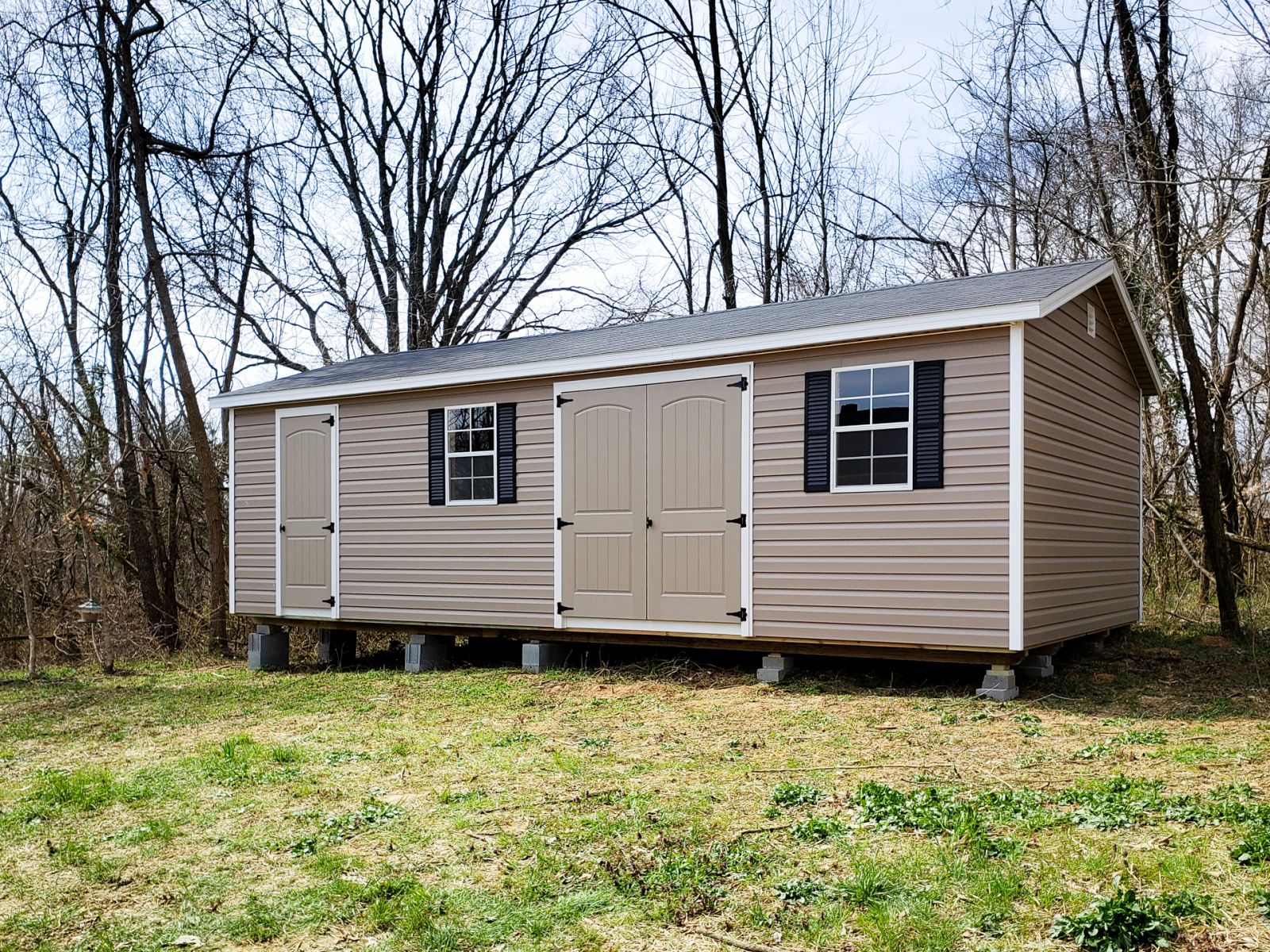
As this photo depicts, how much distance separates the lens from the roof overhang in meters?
7.27

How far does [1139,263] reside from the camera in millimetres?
10922

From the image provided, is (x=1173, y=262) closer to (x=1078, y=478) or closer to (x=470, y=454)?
(x=1078, y=478)

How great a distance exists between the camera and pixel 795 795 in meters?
4.78

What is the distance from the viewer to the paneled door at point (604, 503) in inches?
351

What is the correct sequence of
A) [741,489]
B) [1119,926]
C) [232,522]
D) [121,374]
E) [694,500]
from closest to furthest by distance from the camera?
[1119,926] < [741,489] < [694,500] < [232,522] < [121,374]

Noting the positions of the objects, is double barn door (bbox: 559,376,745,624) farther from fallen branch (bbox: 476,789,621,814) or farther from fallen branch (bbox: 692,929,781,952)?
A: fallen branch (bbox: 692,929,781,952)

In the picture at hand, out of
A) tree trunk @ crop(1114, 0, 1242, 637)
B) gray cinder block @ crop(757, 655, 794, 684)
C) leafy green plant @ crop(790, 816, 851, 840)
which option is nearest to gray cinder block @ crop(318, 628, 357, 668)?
gray cinder block @ crop(757, 655, 794, 684)

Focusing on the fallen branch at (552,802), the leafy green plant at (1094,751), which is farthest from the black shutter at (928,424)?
the fallen branch at (552,802)

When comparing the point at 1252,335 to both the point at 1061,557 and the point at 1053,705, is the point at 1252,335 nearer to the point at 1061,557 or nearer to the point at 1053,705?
the point at 1061,557

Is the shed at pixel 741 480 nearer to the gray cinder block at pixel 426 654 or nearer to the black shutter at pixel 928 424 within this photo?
the black shutter at pixel 928 424

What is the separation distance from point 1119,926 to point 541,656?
265 inches

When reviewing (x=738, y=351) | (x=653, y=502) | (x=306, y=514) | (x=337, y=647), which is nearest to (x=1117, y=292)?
(x=738, y=351)

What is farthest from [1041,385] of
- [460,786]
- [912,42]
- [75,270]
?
[75,270]

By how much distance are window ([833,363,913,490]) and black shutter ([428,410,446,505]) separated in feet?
12.5
